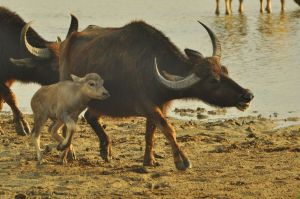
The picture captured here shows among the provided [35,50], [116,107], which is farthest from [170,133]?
[35,50]

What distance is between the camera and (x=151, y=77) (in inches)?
375

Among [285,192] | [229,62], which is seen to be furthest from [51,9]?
[285,192]

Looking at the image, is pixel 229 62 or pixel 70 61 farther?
pixel 229 62

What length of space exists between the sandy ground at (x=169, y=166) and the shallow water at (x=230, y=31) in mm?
1898

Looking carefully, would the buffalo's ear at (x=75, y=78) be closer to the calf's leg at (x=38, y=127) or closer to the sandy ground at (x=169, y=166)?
the calf's leg at (x=38, y=127)

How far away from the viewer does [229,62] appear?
19.2 meters

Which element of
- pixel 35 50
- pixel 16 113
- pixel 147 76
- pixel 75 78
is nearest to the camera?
pixel 147 76

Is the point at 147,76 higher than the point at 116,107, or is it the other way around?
the point at 147,76

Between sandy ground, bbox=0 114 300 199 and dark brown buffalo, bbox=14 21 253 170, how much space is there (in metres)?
0.37

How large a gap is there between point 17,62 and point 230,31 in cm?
1440

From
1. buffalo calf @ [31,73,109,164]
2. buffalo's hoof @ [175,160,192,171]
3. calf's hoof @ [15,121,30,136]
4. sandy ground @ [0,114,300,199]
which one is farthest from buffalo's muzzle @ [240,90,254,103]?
calf's hoof @ [15,121,30,136]

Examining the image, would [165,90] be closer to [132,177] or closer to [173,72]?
[173,72]

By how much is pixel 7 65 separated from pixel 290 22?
16798mm

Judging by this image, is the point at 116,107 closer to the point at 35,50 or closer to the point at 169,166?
the point at 169,166
